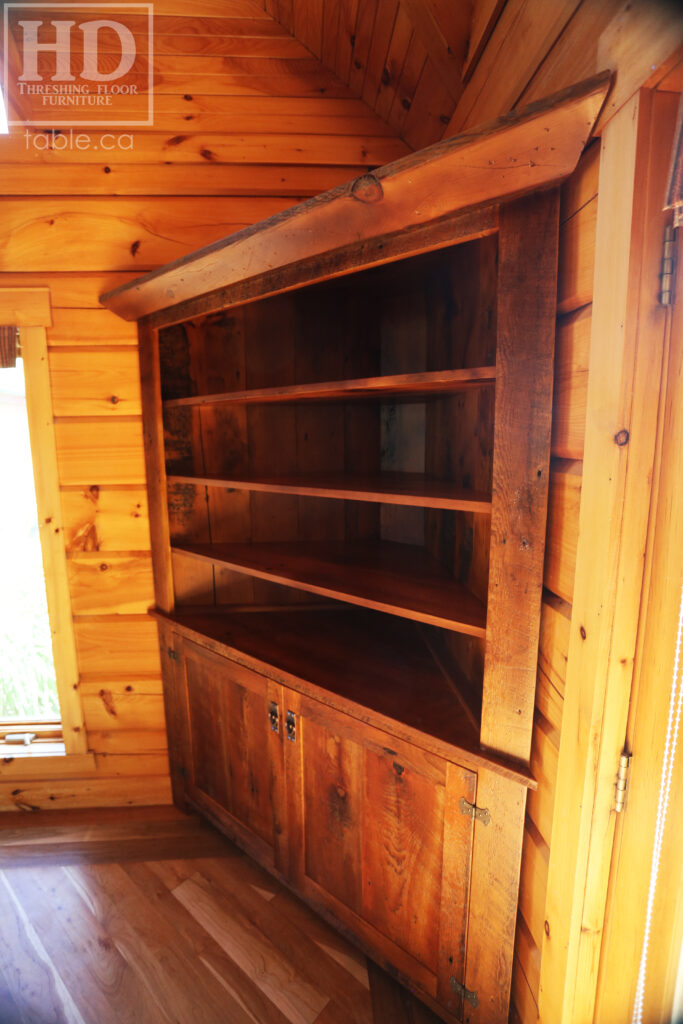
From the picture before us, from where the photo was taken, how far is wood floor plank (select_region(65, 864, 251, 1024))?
1.34 m

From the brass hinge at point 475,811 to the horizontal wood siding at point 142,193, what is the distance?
1426 mm

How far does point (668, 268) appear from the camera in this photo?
0.72 meters

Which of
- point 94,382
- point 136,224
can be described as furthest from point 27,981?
point 136,224

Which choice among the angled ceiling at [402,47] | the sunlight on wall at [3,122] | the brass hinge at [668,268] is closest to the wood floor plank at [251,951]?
the brass hinge at [668,268]

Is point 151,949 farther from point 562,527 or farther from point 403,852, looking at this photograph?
point 562,527

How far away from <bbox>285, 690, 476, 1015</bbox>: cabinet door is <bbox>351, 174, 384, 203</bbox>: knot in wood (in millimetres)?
1216

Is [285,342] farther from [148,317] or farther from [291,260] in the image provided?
[291,260]

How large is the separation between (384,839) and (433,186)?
153 centimetres

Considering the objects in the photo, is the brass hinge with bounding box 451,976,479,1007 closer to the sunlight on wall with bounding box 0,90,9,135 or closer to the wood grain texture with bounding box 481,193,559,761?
the wood grain texture with bounding box 481,193,559,761

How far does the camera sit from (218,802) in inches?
71.7

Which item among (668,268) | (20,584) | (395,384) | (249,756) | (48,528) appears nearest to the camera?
(668,268)

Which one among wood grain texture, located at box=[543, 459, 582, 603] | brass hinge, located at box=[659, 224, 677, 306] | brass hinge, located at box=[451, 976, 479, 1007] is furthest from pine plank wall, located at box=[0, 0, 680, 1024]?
wood grain texture, located at box=[543, 459, 582, 603]

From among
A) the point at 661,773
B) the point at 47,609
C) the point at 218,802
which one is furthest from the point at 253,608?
the point at 661,773

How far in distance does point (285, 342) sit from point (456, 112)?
0.86 metres
